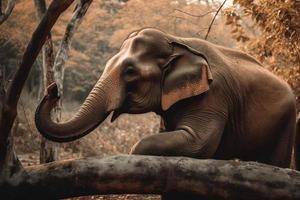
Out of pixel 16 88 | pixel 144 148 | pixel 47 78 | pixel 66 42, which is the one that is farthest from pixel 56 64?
pixel 16 88

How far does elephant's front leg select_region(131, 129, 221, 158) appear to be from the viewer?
4.46m

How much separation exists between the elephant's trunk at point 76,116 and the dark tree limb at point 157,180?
60 cm

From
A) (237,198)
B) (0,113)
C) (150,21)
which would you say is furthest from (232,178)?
(150,21)

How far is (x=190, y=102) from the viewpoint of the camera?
4910 millimetres

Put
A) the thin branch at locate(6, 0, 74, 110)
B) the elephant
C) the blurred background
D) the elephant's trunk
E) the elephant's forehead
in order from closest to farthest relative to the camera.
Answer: the thin branch at locate(6, 0, 74, 110) < the elephant's trunk < the elephant < the elephant's forehead < the blurred background

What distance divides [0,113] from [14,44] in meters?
18.9

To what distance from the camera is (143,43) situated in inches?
197

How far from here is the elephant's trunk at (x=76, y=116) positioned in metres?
4.19

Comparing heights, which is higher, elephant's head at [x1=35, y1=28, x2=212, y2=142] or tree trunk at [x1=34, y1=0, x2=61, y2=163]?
elephant's head at [x1=35, y1=28, x2=212, y2=142]

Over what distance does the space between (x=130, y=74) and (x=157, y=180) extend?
1418 mm

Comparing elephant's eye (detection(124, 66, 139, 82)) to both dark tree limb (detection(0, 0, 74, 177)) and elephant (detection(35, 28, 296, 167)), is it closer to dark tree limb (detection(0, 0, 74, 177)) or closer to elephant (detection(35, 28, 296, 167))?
elephant (detection(35, 28, 296, 167))

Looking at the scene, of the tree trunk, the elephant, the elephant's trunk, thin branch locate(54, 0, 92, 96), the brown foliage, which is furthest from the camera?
thin branch locate(54, 0, 92, 96)

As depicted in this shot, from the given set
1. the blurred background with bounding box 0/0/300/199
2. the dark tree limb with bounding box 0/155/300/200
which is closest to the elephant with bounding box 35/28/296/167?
the dark tree limb with bounding box 0/155/300/200

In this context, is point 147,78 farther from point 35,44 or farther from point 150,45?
point 35,44
